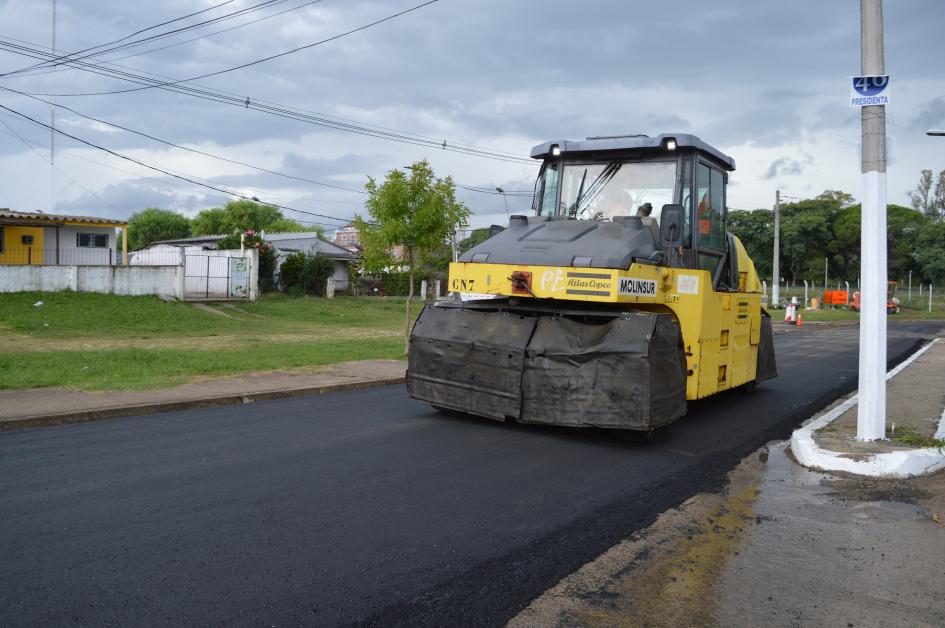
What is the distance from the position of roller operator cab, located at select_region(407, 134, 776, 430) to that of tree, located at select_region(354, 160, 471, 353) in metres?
6.72

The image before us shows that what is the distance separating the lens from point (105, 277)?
31406 millimetres

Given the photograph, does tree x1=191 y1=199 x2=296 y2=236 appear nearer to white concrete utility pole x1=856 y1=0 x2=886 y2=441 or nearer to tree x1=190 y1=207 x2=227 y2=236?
tree x1=190 y1=207 x2=227 y2=236

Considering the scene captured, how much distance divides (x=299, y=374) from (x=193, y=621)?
971 cm

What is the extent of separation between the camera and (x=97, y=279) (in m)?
31.3

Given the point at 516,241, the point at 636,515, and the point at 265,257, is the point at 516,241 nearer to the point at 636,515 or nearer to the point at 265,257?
the point at 636,515

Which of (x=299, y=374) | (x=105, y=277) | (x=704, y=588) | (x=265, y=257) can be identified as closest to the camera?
(x=704, y=588)

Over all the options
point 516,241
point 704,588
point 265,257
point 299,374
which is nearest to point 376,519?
point 704,588

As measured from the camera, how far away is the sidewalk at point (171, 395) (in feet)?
29.0

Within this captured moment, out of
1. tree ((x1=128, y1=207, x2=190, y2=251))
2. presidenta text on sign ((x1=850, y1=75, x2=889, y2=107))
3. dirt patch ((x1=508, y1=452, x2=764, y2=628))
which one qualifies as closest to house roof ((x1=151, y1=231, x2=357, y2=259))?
tree ((x1=128, y1=207, x2=190, y2=251))

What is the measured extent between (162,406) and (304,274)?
A: 32988 mm

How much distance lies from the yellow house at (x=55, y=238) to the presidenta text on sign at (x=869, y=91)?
116 ft

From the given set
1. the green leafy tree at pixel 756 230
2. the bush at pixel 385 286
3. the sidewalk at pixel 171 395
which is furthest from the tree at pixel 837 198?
the sidewalk at pixel 171 395

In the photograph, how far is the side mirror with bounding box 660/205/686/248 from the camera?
8.15m

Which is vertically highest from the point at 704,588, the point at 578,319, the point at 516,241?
the point at 516,241
